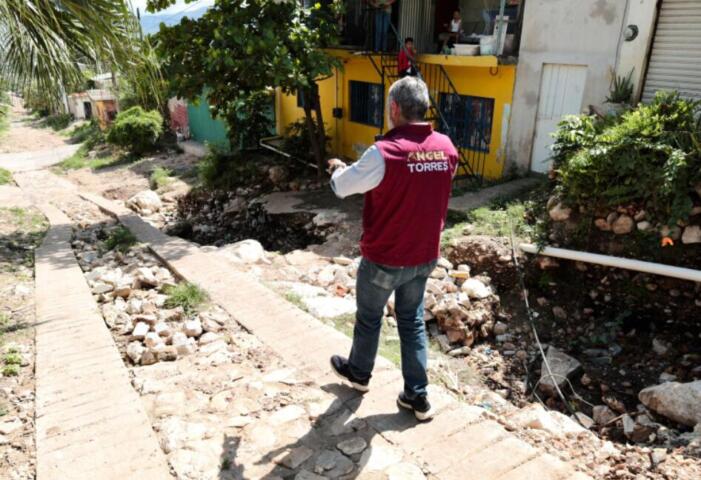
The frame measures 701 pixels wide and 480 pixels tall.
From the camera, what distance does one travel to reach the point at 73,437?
281cm

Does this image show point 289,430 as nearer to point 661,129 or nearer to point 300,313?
point 300,313

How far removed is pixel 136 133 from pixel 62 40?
16291 millimetres

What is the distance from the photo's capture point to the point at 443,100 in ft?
35.6

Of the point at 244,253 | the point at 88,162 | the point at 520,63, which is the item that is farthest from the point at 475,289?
the point at 88,162

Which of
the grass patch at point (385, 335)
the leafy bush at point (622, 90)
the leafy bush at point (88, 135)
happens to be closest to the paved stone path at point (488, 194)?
the leafy bush at point (622, 90)

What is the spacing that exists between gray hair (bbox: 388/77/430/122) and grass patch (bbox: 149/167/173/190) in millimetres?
12813

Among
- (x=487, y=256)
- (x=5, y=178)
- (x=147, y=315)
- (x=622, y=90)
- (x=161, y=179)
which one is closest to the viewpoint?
(x=147, y=315)

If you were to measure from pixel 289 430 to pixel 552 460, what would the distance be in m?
1.44

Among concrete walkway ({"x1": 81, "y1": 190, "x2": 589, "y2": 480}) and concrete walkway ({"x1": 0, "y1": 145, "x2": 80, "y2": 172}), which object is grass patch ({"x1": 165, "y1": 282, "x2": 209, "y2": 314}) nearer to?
concrete walkway ({"x1": 81, "y1": 190, "x2": 589, "y2": 480})

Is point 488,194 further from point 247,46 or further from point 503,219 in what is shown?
point 247,46

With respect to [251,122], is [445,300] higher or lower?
lower

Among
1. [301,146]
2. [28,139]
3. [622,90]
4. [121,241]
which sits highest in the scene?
[622,90]

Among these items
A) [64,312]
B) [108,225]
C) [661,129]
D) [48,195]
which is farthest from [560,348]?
[48,195]

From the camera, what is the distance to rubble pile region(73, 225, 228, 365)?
3.87 metres
